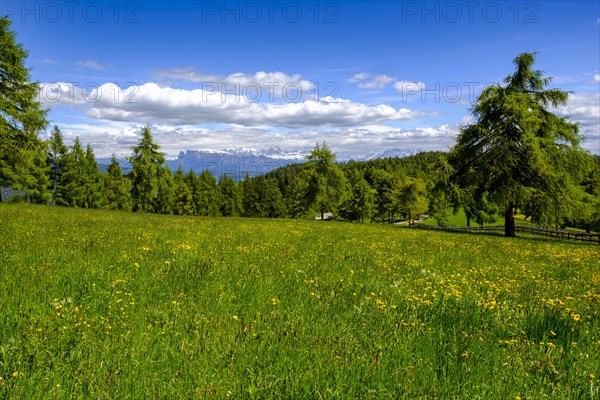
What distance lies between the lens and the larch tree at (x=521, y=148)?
27.3 metres

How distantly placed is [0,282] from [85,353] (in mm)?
3274

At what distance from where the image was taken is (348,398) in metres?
3.25

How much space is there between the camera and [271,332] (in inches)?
175

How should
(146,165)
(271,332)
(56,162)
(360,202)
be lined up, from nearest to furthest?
(271,332), (146,165), (56,162), (360,202)

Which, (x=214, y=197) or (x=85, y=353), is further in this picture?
(x=214, y=197)

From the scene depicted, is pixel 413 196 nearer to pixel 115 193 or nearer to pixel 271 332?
pixel 115 193

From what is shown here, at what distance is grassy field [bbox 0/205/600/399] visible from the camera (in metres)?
3.44

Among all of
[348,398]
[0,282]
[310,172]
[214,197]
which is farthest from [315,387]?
[214,197]

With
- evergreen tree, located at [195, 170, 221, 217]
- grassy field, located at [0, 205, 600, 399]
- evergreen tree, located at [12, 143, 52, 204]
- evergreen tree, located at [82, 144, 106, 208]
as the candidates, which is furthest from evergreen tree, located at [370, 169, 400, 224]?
grassy field, located at [0, 205, 600, 399]

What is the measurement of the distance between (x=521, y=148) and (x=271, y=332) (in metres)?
30.5

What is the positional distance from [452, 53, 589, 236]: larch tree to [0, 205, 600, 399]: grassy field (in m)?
21.6

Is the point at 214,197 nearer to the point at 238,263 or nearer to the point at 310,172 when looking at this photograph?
the point at 310,172

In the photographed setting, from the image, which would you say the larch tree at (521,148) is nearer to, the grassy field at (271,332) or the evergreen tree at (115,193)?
the grassy field at (271,332)

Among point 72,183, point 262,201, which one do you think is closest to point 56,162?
point 72,183
